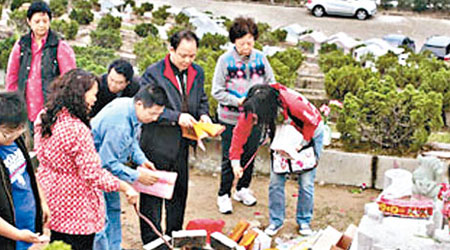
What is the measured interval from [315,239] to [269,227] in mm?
535

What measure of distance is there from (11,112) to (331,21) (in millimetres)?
13064

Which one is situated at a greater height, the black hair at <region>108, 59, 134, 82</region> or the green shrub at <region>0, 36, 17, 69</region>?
the black hair at <region>108, 59, 134, 82</region>

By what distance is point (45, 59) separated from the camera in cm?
522

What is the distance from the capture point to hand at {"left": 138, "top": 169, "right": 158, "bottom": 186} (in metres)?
4.21

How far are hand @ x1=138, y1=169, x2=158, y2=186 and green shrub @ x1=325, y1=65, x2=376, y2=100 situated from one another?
3.38m

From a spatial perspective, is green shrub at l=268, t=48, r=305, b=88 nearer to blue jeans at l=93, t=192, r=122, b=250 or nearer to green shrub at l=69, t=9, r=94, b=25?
blue jeans at l=93, t=192, r=122, b=250

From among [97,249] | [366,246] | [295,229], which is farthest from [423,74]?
[97,249]

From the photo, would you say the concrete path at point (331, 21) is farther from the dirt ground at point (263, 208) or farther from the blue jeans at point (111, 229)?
the blue jeans at point (111, 229)

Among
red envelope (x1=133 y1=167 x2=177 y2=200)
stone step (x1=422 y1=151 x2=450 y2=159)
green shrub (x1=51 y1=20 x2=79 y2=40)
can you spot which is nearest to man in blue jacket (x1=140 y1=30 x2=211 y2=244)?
red envelope (x1=133 y1=167 x2=177 y2=200)

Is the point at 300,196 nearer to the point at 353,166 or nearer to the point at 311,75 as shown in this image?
the point at 353,166

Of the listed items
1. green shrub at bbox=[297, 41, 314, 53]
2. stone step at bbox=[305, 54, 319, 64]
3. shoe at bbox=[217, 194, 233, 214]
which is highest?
green shrub at bbox=[297, 41, 314, 53]

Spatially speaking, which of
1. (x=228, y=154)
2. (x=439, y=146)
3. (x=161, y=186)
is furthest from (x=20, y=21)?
(x=161, y=186)

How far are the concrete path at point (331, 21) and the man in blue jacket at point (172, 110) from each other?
9914 mm

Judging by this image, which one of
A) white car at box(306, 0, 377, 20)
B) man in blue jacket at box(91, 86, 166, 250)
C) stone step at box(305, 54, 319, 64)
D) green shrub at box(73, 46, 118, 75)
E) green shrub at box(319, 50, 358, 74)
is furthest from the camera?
white car at box(306, 0, 377, 20)
